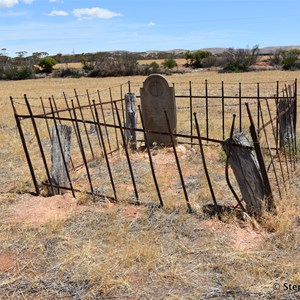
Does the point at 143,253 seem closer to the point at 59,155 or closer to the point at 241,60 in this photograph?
the point at 59,155

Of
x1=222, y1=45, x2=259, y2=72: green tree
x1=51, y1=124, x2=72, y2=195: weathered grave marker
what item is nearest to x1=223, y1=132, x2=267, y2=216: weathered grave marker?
x1=51, y1=124, x2=72, y2=195: weathered grave marker

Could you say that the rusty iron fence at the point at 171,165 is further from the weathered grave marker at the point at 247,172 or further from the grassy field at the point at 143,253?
the grassy field at the point at 143,253

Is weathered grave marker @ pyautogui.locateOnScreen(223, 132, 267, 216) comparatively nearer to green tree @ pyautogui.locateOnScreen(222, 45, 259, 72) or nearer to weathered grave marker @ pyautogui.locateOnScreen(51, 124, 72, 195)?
weathered grave marker @ pyautogui.locateOnScreen(51, 124, 72, 195)

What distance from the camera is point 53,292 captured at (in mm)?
3555

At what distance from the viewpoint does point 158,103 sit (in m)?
8.70

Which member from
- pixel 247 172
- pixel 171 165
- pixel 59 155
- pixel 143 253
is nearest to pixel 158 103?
pixel 171 165

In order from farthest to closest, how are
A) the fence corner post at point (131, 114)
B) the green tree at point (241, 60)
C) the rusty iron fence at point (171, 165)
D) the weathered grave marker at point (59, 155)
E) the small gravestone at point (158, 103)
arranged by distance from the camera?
1. the green tree at point (241, 60)
2. the fence corner post at point (131, 114)
3. the small gravestone at point (158, 103)
4. the weathered grave marker at point (59, 155)
5. the rusty iron fence at point (171, 165)

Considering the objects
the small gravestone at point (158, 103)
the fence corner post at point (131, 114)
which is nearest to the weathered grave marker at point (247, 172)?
the small gravestone at point (158, 103)

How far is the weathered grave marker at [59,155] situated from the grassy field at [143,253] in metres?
0.43

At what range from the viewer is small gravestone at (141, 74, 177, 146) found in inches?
338

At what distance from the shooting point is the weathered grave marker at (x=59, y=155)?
585 centimetres

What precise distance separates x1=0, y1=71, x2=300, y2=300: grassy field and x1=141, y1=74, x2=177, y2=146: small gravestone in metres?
3.39

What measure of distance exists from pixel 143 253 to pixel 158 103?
5.18m

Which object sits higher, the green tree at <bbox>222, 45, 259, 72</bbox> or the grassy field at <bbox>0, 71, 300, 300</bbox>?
the grassy field at <bbox>0, 71, 300, 300</bbox>
